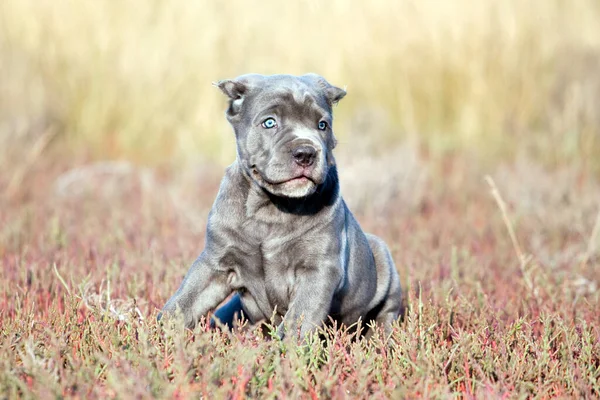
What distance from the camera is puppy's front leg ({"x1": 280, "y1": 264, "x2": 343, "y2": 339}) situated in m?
3.56

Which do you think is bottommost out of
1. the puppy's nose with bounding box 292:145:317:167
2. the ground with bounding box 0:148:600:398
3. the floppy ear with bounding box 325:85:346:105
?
the ground with bounding box 0:148:600:398

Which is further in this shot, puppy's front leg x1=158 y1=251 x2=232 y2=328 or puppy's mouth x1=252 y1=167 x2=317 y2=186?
puppy's front leg x1=158 y1=251 x2=232 y2=328

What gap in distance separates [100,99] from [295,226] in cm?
719

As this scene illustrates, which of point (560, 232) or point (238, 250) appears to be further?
point (560, 232)

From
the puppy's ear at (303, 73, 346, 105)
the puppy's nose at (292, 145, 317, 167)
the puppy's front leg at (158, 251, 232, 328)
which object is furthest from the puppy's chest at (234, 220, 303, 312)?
the puppy's ear at (303, 73, 346, 105)

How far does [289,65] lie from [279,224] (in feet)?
22.9

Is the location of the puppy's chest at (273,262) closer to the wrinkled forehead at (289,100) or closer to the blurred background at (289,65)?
the wrinkled forehead at (289,100)

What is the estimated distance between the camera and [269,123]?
152 inches

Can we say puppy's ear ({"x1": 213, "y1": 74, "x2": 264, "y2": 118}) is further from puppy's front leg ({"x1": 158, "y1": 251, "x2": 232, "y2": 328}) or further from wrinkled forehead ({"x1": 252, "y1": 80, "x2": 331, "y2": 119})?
puppy's front leg ({"x1": 158, "y1": 251, "x2": 232, "y2": 328})

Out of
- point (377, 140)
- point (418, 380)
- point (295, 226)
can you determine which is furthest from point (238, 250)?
point (377, 140)

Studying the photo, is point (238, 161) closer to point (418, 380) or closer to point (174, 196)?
point (418, 380)

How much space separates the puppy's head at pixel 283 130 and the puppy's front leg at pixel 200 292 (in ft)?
1.54

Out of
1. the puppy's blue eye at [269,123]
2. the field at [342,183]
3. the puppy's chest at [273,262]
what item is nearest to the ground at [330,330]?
the field at [342,183]

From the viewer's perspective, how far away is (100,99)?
1030 centimetres
